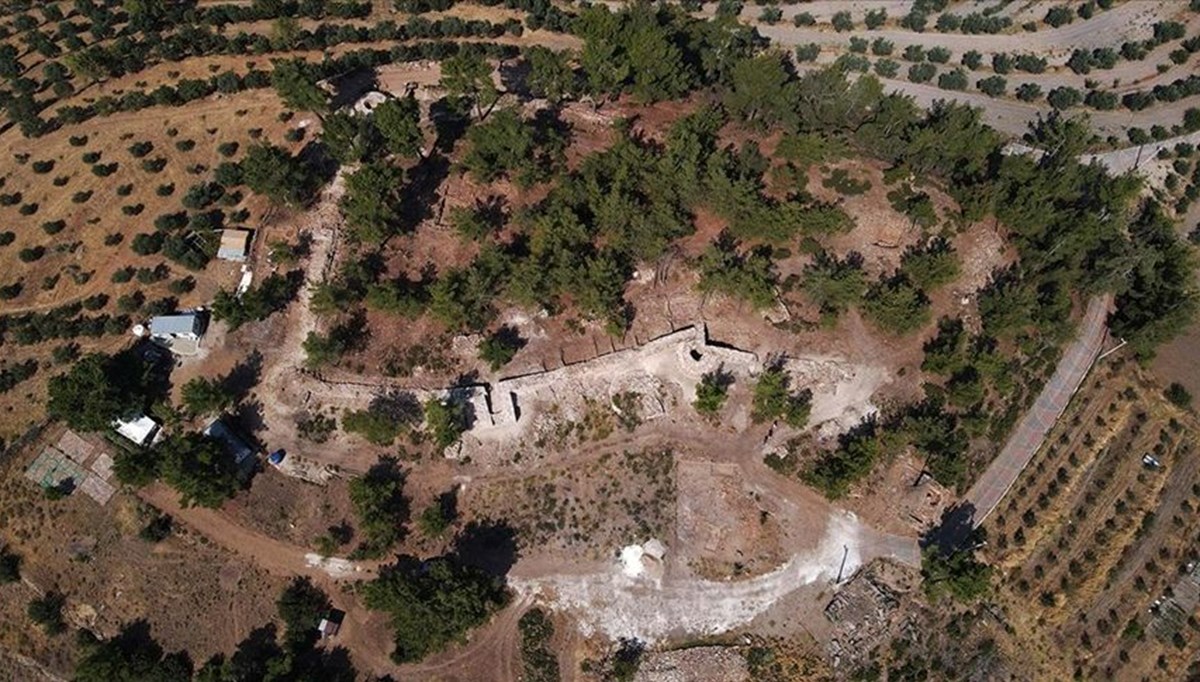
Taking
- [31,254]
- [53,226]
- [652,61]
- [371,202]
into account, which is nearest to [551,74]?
[652,61]

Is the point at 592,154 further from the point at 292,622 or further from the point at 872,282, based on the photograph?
the point at 292,622

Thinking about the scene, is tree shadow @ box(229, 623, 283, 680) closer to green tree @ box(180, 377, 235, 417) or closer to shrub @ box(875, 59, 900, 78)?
green tree @ box(180, 377, 235, 417)

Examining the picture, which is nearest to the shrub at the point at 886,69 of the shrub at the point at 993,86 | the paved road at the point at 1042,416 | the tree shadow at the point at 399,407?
the shrub at the point at 993,86

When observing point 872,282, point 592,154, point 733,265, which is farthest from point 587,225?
point 872,282

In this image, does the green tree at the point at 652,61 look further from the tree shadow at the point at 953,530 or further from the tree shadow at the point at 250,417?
the tree shadow at the point at 953,530

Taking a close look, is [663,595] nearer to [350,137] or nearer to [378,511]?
[378,511]
